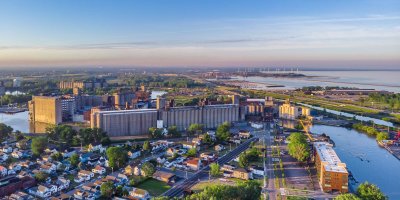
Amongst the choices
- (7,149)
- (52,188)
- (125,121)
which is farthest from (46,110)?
(52,188)

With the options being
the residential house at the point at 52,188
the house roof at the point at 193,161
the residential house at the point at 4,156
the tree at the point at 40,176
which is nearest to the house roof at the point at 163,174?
the house roof at the point at 193,161

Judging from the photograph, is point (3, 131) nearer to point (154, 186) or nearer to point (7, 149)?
point (7, 149)

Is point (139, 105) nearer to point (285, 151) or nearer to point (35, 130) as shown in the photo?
point (35, 130)

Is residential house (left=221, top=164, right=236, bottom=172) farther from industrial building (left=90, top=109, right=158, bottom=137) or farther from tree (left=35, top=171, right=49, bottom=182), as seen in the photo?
industrial building (left=90, top=109, right=158, bottom=137)

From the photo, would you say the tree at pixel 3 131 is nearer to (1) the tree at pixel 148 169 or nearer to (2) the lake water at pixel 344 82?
(1) the tree at pixel 148 169

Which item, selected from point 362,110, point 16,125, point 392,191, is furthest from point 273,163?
point 362,110

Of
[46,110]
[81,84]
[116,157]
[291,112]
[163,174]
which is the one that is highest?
[81,84]
